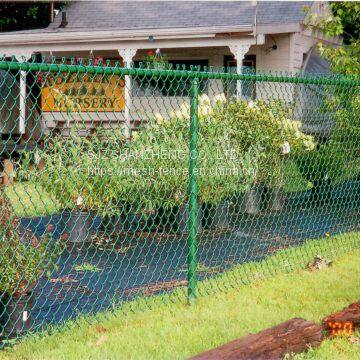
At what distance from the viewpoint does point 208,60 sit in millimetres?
17891

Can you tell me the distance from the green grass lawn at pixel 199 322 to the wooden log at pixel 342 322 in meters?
0.12

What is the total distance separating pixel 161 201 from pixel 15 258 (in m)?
3.51

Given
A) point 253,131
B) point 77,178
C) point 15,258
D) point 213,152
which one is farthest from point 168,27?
point 15,258

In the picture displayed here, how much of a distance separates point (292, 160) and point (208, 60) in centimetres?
853

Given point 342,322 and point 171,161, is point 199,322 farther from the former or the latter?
point 171,161

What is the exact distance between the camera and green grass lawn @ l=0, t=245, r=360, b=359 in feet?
13.5

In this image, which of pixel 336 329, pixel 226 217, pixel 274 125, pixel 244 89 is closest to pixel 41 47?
pixel 244 89

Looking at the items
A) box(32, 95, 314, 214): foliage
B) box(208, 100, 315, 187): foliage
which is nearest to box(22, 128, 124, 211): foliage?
box(32, 95, 314, 214): foliage

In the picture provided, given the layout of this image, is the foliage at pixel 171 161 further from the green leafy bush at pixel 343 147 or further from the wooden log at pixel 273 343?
the wooden log at pixel 273 343

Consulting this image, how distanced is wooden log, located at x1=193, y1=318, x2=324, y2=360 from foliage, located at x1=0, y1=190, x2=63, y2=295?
1.37 metres

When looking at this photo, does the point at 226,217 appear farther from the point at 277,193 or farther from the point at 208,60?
the point at 208,60

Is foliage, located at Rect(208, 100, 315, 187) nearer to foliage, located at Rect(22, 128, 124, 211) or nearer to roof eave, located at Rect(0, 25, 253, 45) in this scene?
foliage, located at Rect(22, 128, 124, 211)

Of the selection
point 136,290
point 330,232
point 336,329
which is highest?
point 336,329

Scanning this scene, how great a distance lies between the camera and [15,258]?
4359 millimetres
